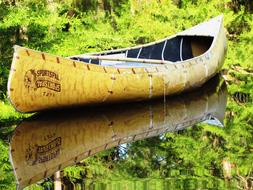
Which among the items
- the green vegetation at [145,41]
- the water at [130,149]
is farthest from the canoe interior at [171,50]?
the water at [130,149]

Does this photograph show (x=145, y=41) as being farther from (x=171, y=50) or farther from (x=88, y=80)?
(x=88, y=80)

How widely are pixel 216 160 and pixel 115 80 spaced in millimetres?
2504

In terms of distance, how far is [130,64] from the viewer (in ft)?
37.6

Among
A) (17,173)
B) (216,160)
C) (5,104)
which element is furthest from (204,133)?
(5,104)

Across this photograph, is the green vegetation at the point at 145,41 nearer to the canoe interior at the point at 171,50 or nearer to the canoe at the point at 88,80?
the canoe at the point at 88,80

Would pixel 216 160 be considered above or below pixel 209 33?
below

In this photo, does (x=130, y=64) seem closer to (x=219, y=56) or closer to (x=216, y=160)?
(x=219, y=56)

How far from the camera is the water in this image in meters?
5.48

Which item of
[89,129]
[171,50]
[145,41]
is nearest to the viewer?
[89,129]

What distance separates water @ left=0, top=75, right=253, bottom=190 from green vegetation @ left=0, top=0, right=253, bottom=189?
0.02m

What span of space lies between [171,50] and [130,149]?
6.63m

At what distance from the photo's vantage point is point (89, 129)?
748 centimetres

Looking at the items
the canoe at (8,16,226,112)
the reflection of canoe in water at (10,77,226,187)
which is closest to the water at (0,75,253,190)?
the reflection of canoe in water at (10,77,226,187)

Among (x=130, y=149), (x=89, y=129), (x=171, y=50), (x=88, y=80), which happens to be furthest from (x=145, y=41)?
(x=130, y=149)
